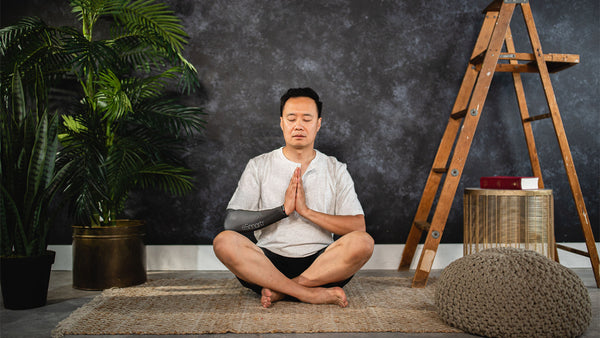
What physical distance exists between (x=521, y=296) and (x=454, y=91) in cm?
176

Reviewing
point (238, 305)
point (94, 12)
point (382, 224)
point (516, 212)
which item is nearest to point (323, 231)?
point (238, 305)

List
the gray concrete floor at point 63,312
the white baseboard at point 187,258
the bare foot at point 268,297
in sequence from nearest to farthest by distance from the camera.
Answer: the gray concrete floor at point 63,312, the bare foot at point 268,297, the white baseboard at point 187,258

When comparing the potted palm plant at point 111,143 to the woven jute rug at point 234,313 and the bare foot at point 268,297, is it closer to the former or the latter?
the woven jute rug at point 234,313

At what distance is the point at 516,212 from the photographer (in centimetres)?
244

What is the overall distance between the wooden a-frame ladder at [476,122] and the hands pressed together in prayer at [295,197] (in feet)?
2.59

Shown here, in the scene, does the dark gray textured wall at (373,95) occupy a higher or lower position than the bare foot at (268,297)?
higher

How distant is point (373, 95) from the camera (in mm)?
2910

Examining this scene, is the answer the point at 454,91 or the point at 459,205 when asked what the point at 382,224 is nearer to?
the point at 459,205

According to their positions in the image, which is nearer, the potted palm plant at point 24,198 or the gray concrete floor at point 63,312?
the gray concrete floor at point 63,312

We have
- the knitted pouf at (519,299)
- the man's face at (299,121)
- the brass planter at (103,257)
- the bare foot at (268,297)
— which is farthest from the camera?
the brass planter at (103,257)

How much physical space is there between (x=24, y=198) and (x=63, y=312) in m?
0.57

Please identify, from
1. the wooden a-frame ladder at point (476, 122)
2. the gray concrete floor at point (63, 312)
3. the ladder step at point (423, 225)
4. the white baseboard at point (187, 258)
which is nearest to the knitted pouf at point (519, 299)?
the gray concrete floor at point (63, 312)

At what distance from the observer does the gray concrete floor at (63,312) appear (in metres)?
1.63

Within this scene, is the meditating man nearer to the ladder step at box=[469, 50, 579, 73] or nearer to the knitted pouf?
the knitted pouf
